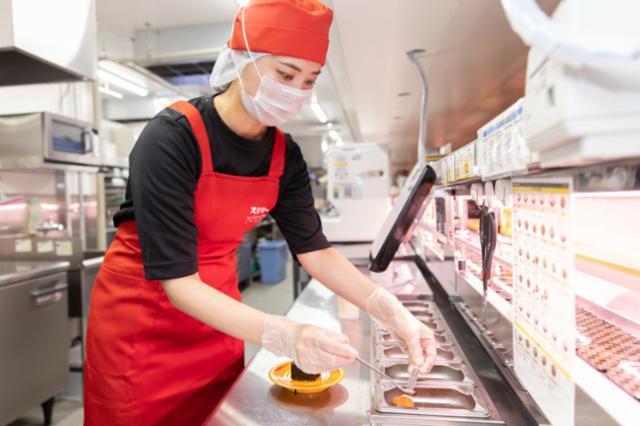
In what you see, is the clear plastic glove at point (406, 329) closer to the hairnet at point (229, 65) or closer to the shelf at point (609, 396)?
the shelf at point (609, 396)

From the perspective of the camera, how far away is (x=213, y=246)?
1264 millimetres

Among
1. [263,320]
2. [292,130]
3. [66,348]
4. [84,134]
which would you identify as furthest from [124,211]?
[292,130]

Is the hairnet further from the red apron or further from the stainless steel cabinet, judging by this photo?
the stainless steel cabinet

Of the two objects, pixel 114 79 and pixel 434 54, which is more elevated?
pixel 114 79

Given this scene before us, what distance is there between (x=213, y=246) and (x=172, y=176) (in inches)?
13.0

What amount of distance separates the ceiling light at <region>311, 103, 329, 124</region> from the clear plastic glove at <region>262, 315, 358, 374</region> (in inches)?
257

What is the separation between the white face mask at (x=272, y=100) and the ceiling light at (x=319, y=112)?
6.15 meters

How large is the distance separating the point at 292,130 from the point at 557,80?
9.97 meters

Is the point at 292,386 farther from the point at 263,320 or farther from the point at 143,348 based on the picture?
the point at 143,348

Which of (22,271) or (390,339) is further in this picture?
(22,271)

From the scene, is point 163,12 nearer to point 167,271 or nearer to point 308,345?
point 167,271

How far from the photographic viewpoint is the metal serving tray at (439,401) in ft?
2.68

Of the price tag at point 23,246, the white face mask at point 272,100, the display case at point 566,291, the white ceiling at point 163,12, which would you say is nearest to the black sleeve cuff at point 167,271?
the white face mask at point 272,100

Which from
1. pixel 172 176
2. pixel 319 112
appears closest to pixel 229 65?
pixel 172 176
